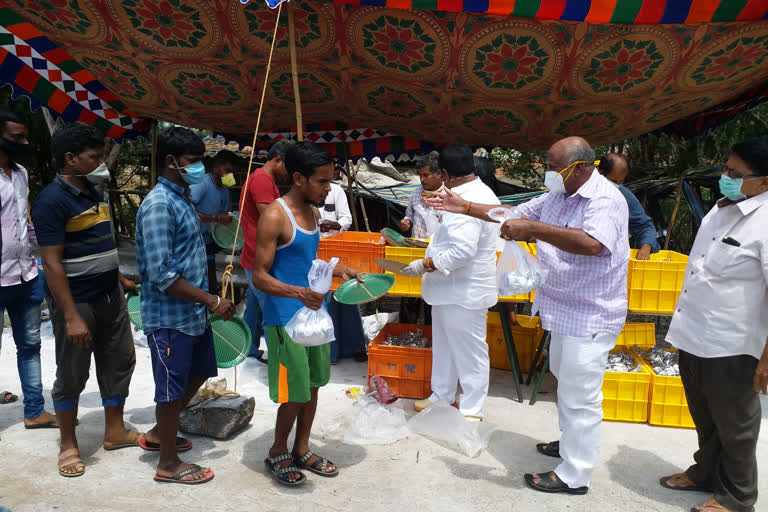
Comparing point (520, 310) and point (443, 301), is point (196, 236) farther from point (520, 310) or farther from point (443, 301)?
point (520, 310)

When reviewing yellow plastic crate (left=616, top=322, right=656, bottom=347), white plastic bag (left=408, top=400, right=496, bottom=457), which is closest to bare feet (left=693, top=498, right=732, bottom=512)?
white plastic bag (left=408, top=400, right=496, bottom=457)

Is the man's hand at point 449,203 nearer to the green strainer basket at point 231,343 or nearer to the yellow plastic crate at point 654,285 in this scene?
the green strainer basket at point 231,343

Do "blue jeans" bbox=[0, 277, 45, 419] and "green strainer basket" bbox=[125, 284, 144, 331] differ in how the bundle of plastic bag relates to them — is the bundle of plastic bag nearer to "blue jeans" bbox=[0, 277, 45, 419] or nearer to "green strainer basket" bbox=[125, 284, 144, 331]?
"green strainer basket" bbox=[125, 284, 144, 331]

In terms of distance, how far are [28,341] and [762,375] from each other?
4195mm

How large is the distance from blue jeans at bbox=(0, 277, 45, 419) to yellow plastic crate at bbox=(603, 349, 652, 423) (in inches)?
151

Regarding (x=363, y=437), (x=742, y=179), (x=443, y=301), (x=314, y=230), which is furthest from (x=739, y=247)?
(x=363, y=437)

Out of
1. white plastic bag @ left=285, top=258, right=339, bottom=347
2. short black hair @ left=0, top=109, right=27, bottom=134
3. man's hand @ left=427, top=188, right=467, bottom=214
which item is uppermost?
short black hair @ left=0, top=109, right=27, bottom=134

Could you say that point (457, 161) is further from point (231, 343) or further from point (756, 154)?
point (231, 343)

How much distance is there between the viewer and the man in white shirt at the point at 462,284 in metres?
3.52

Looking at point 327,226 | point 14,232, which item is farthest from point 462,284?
point 14,232

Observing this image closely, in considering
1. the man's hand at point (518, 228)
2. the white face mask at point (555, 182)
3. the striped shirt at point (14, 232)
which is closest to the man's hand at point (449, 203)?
the man's hand at point (518, 228)

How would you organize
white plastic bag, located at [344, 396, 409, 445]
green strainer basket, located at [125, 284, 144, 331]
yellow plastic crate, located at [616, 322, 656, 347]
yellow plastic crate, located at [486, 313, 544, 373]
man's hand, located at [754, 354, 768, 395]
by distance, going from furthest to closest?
yellow plastic crate, located at [486, 313, 544, 373] < yellow plastic crate, located at [616, 322, 656, 347] < white plastic bag, located at [344, 396, 409, 445] < green strainer basket, located at [125, 284, 144, 331] < man's hand, located at [754, 354, 768, 395]

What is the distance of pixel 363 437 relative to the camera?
3635 mm

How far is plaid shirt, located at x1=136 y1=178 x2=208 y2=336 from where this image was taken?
110 inches
